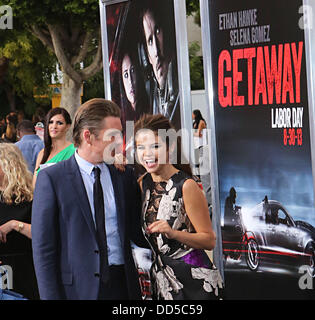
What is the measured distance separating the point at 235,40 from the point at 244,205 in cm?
124

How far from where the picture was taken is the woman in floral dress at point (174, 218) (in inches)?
154

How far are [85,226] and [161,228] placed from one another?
1.37 ft

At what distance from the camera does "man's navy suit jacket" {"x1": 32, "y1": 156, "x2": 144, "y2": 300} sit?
11.6 feet

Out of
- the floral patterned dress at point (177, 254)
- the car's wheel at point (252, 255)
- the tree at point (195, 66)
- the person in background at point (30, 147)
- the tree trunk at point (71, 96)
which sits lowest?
the car's wheel at point (252, 255)

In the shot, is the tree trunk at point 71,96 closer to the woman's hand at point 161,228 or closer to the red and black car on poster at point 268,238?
the red and black car on poster at point 268,238

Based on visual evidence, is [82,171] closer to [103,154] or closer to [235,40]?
[103,154]

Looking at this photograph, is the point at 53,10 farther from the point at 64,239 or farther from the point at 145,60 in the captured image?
the point at 64,239

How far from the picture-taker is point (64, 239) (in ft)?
11.8

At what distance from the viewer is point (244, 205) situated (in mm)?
5344

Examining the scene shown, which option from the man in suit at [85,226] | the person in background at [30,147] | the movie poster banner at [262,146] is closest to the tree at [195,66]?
the person in background at [30,147]

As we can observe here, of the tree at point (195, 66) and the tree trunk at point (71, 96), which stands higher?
the tree at point (195, 66)

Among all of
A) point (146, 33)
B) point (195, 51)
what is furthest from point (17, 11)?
point (195, 51)
